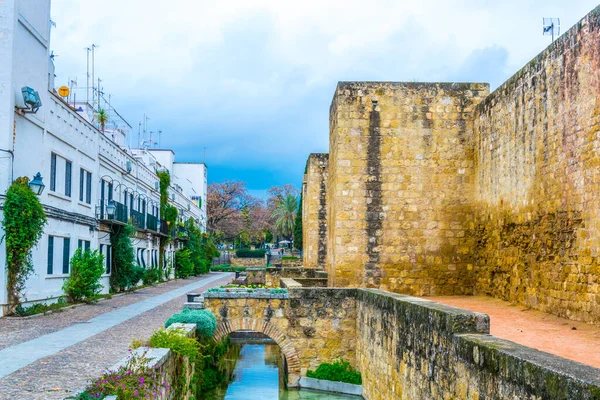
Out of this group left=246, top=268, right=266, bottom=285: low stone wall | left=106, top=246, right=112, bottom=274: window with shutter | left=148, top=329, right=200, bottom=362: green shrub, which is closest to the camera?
left=148, top=329, right=200, bottom=362: green shrub

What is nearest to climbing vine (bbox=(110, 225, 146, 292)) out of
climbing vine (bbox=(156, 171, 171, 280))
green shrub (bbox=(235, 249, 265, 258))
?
climbing vine (bbox=(156, 171, 171, 280))

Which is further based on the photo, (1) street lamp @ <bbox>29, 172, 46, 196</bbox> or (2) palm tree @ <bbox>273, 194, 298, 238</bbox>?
(2) palm tree @ <bbox>273, 194, 298, 238</bbox>

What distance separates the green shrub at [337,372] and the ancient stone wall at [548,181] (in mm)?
3222

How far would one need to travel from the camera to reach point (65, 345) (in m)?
10.9

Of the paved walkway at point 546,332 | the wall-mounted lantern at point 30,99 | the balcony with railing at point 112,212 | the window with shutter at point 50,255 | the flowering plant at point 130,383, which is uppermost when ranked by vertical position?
the wall-mounted lantern at point 30,99

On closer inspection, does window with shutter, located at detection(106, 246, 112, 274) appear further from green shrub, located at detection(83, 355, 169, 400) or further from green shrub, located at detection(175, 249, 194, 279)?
green shrub, located at detection(83, 355, 169, 400)

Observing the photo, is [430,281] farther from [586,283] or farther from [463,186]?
[586,283]

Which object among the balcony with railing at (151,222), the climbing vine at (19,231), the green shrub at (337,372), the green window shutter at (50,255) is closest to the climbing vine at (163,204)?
the balcony with railing at (151,222)

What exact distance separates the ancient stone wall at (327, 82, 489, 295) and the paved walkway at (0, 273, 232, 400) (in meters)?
4.71

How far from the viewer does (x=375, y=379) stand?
1084 cm

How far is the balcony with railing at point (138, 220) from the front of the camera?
29.2 metres

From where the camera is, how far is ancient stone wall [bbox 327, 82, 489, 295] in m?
13.4

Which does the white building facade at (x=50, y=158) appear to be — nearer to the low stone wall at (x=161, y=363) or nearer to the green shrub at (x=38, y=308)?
the green shrub at (x=38, y=308)

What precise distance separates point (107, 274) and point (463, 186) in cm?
1644
